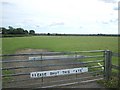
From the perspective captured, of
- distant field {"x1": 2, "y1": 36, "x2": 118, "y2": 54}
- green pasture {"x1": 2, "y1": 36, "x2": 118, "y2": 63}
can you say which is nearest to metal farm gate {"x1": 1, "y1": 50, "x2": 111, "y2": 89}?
green pasture {"x1": 2, "y1": 36, "x2": 118, "y2": 63}

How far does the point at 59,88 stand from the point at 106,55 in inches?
89.0

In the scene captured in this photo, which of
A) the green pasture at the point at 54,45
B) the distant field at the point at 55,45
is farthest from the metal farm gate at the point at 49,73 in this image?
the distant field at the point at 55,45

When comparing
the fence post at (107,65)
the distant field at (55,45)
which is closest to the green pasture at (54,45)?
the distant field at (55,45)

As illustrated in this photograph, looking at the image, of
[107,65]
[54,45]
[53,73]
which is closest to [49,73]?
[53,73]

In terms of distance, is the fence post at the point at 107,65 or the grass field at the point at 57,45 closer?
the fence post at the point at 107,65

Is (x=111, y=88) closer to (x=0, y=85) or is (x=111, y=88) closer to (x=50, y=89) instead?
(x=50, y=89)

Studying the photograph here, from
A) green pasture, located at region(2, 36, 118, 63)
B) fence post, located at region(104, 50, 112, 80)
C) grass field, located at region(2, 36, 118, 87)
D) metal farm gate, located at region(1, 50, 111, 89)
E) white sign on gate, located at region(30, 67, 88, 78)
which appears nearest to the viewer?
metal farm gate, located at region(1, 50, 111, 89)

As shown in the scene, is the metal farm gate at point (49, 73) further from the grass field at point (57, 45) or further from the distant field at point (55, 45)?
the distant field at point (55, 45)

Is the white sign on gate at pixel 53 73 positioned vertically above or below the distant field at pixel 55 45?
above

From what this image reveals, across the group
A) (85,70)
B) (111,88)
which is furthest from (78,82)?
(111,88)

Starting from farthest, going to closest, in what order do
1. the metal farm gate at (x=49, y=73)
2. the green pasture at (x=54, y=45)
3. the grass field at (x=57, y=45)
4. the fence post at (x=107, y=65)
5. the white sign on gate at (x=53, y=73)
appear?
the green pasture at (x=54, y=45)
the grass field at (x=57, y=45)
the fence post at (x=107, y=65)
the white sign on gate at (x=53, y=73)
the metal farm gate at (x=49, y=73)

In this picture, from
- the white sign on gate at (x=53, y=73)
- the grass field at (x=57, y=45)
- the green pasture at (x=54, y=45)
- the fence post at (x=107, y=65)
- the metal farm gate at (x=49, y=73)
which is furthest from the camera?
the green pasture at (x=54, y=45)

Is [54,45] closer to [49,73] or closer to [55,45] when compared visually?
[55,45]

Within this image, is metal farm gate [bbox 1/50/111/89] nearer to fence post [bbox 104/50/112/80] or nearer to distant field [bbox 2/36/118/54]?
fence post [bbox 104/50/112/80]
